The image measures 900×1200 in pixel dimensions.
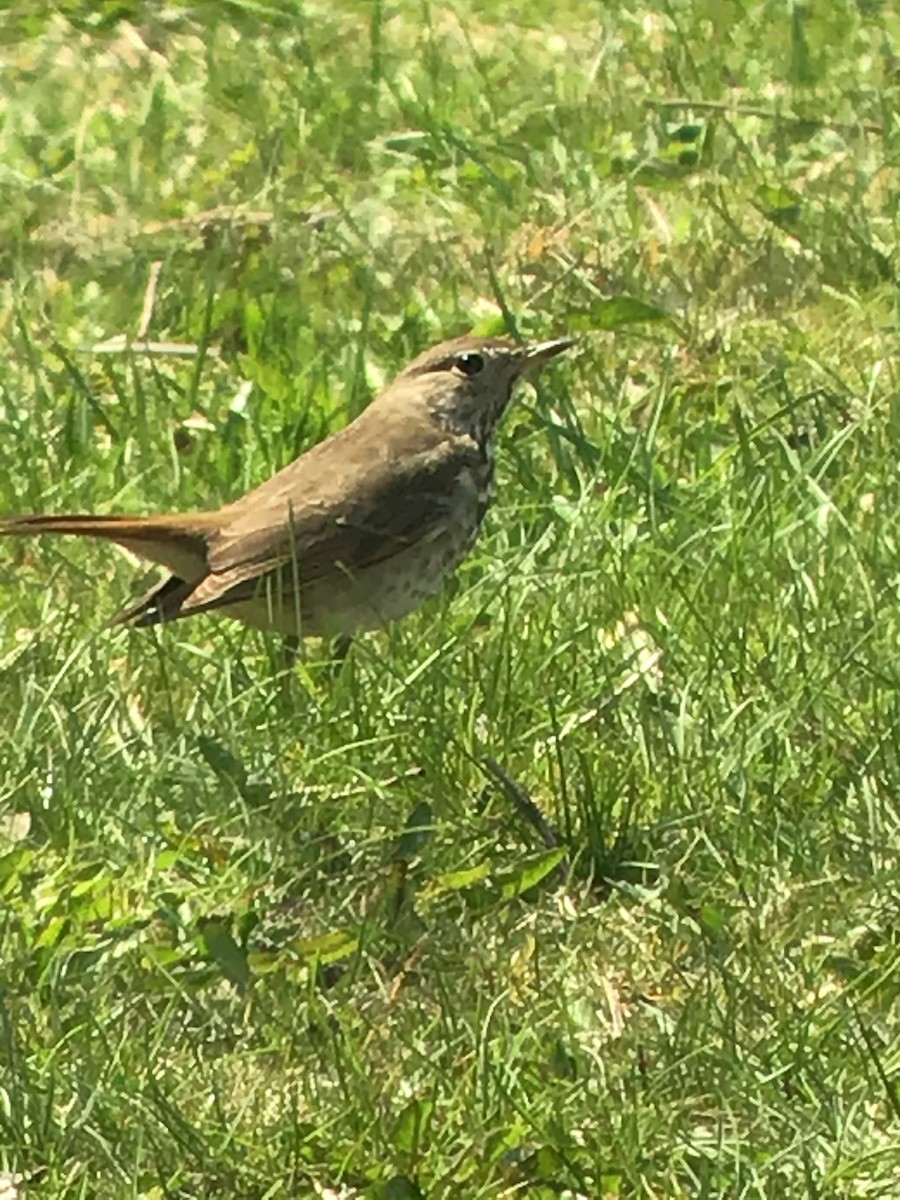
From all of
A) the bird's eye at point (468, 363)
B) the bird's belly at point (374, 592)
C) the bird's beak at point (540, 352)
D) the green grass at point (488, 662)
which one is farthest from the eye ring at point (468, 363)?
the bird's belly at point (374, 592)

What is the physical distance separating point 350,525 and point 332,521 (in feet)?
0.12

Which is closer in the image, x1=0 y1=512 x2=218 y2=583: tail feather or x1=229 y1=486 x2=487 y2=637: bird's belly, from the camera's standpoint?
x1=0 y1=512 x2=218 y2=583: tail feather

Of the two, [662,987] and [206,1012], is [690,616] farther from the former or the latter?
[206,1012]

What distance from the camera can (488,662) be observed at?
477 centimetres

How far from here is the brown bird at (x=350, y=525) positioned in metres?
5.02

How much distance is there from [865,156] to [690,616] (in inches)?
99.7

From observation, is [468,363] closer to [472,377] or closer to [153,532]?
[472,377]

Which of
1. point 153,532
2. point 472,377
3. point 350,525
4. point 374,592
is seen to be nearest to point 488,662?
point 374,592

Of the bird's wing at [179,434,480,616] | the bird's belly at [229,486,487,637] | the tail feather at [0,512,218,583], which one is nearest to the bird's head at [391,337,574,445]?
the bird's wing at [179,434,480,616]

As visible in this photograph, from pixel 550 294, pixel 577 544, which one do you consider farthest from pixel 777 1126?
pixel 550 294

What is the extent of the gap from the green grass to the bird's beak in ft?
0.39

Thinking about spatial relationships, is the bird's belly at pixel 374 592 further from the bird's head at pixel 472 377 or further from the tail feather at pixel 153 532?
the bird's head at pixel 472 377

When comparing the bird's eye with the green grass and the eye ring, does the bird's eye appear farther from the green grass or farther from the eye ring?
the green grass

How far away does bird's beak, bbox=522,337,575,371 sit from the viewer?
5762 millimetres
